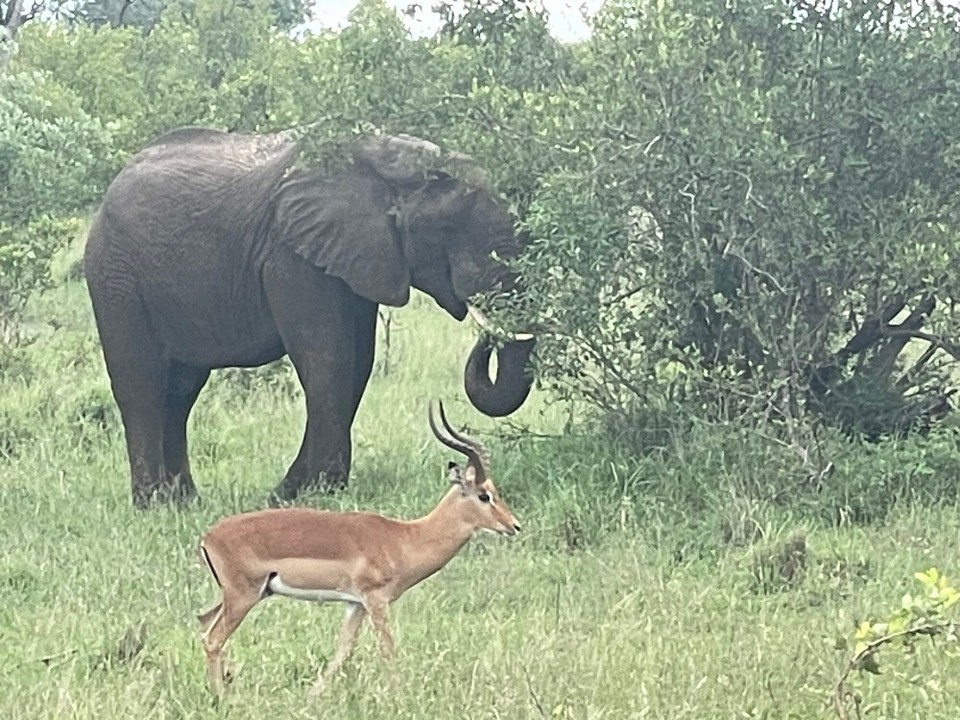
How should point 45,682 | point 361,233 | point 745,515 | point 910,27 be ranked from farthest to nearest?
point 361,233 → point 910,27 → point 745,515 → point 45,682

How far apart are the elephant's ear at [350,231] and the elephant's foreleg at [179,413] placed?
1449 mm

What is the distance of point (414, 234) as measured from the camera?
33.6 feet

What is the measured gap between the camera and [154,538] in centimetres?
916

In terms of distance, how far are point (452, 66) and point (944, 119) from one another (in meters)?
2.57

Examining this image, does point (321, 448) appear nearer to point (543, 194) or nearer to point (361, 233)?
point (361, 233)

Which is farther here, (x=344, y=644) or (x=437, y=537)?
(x=437, y=537)

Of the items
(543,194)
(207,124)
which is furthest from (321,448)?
(207,124)

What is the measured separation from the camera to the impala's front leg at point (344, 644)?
245 inches

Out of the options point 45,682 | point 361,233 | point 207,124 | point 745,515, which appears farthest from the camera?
point 207,124

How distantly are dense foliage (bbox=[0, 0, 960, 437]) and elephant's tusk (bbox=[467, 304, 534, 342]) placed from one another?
0.11m

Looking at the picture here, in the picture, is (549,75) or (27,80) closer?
(549,75)

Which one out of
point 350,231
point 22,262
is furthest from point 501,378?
point 22,262

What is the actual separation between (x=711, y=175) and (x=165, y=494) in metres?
3.59

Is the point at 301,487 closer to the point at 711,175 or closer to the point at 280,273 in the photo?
the point at 280,273
